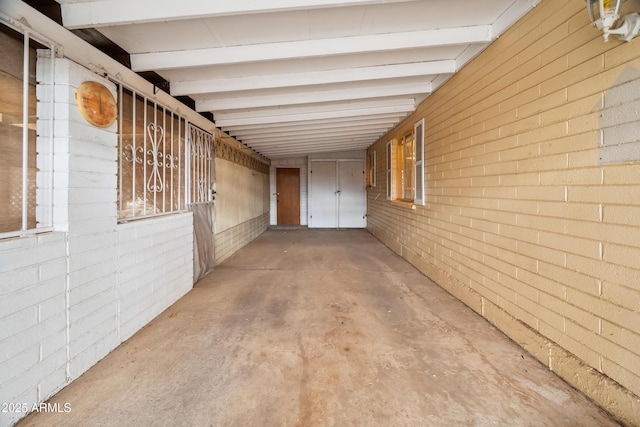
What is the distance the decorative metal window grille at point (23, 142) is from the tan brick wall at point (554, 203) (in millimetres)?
3347

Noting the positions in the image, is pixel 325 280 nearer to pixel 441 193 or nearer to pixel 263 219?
pixel 441 193

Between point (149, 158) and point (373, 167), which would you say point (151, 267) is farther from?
point (373, 167)

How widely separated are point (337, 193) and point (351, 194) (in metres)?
0.48

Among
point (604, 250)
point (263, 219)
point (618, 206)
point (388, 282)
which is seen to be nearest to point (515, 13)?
point (618, 206)

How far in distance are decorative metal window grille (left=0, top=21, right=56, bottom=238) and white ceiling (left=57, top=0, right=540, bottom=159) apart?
393 mm

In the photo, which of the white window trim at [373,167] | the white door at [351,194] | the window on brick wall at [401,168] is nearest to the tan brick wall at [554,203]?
the window on brick wall at [401,168]

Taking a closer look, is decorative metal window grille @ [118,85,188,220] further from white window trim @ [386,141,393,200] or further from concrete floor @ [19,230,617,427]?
white window trim @ [386,141,393,200]

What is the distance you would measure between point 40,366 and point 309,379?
63.6 inches

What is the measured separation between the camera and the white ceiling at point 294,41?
2023 mm

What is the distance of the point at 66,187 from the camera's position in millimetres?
1902

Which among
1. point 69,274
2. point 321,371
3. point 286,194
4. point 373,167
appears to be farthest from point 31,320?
point 286,194

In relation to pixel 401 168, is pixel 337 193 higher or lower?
lower

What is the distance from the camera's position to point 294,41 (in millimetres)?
2688

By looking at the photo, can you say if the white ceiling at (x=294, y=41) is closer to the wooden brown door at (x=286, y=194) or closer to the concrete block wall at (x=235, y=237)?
the concrete block wall at (x=235, y=237)
